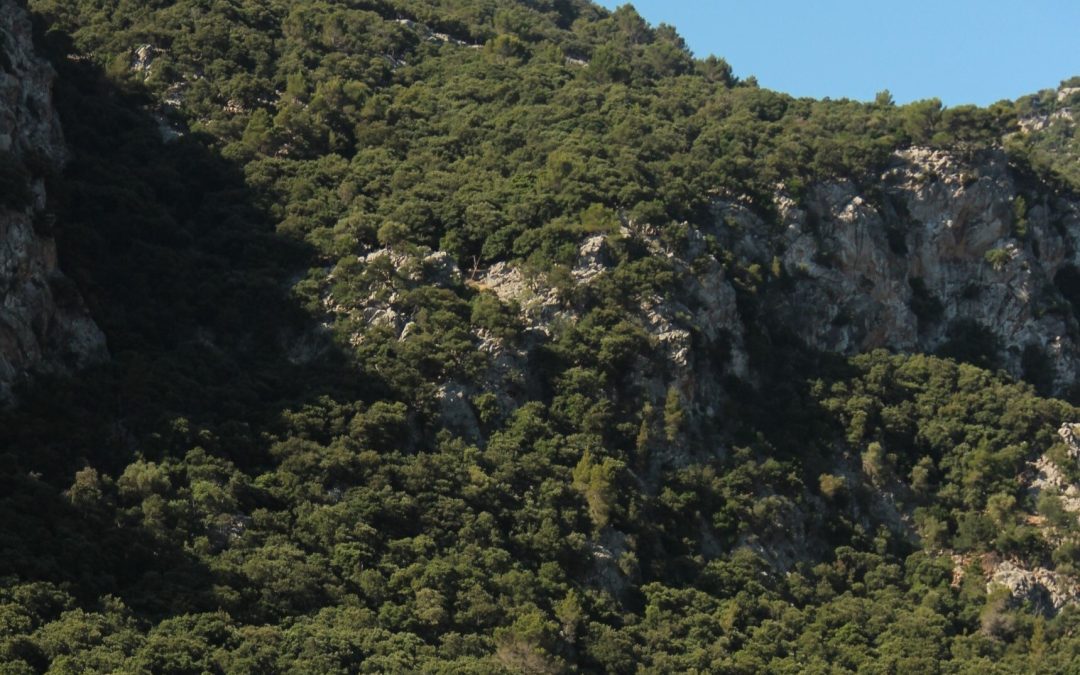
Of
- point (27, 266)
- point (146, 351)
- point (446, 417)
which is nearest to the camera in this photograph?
point (27, 266)

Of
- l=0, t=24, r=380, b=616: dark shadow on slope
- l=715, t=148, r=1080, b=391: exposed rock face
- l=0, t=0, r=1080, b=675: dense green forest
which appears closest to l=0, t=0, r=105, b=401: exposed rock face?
l=0, t=24, r=380, b=616: dark shadow on slope

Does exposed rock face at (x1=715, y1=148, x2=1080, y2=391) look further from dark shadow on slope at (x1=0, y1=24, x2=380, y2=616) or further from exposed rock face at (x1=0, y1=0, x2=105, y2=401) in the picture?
exposed rock face at (x1=0, y1=0, x2=105, y2=401)

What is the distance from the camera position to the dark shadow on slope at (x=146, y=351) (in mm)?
50938


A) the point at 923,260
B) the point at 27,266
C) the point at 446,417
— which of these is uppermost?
the point at 923,260

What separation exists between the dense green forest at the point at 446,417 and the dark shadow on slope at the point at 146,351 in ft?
0.46

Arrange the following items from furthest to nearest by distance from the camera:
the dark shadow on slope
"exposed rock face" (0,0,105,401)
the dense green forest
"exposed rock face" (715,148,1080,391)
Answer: "exposed rock face" (715,148,1080,391), "exposed rock face" (0,0,105,401), the dense green forest, the dark shadow on slope

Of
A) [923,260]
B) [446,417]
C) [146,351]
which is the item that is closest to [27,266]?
[146,351]

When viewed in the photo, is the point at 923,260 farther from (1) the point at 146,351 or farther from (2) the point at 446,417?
(1) the point at 146,351

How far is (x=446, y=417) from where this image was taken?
6266cm

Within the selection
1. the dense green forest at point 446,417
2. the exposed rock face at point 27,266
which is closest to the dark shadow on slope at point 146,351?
the dense green forest at point 446,417

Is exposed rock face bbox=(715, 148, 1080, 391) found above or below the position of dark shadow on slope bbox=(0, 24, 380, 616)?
above

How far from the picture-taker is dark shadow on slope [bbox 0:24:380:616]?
50.9m

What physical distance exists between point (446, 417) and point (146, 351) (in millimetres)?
10900

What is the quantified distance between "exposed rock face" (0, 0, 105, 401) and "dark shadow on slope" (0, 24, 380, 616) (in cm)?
102
